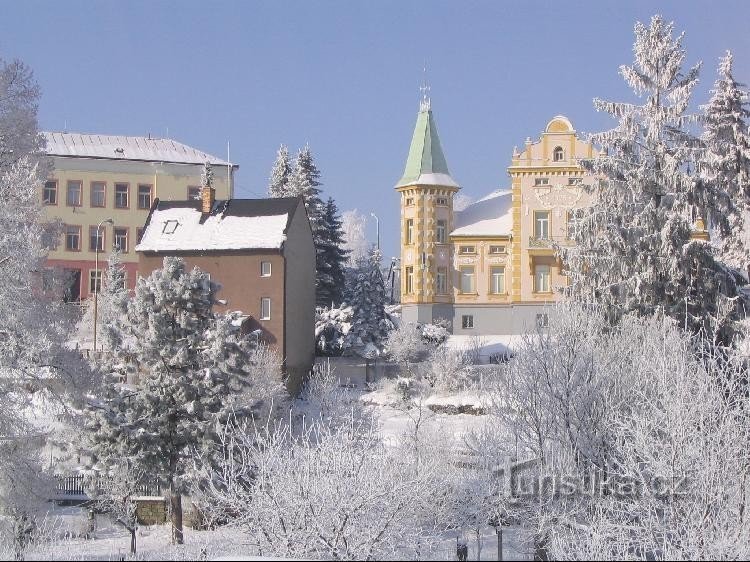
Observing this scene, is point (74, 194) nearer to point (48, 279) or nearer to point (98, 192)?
point (98, 192)

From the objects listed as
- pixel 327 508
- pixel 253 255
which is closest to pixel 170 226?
pixel 253 255

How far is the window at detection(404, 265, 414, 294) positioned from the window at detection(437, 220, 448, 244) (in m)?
2.38

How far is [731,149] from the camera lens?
105ft

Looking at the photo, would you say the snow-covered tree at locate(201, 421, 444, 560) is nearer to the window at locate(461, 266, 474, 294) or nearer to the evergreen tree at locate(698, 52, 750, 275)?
the evergreen tree at locate(698, 52, 750, 275)

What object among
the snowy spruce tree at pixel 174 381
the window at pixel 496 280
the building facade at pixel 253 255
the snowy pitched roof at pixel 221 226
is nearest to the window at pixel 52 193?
the building facade at pixel 253 255

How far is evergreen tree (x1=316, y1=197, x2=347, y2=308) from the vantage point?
182 feet

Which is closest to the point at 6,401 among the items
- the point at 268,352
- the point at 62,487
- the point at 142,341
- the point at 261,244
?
the point at 142,341

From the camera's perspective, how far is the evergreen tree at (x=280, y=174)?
6250cm

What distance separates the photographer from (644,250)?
29.0 m

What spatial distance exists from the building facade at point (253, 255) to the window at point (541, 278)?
1365 cm

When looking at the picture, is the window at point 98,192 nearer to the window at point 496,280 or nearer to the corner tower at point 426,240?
the corner tower at point 426,240

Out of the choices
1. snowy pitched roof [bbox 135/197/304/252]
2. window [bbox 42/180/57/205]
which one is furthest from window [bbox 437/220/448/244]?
window [bbox 42/180/57/205]

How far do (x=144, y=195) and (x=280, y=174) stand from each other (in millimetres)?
10154

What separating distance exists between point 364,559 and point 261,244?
1179 inches
